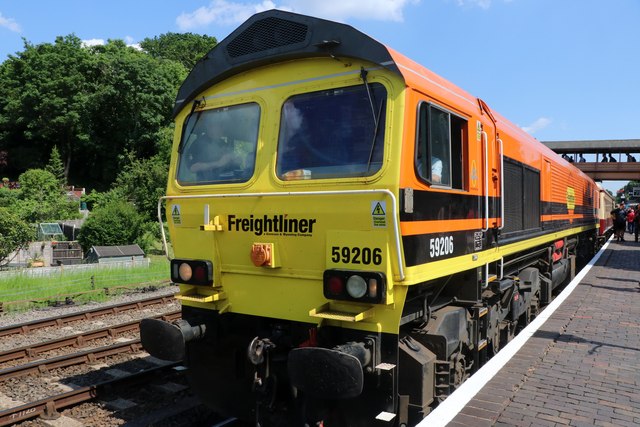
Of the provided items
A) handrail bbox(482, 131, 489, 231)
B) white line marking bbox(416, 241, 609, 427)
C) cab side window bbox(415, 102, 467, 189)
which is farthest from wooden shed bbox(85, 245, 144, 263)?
cab side window bbox(415, 102, 467, 189)

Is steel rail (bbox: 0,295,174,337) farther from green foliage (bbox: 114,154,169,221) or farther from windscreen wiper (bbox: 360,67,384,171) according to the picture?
green foliage (bbox: 114,154,169,221)

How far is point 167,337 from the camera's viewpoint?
434 centimetres

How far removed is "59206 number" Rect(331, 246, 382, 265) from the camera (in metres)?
3.64

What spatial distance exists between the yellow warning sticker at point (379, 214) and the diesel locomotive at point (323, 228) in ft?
0.03

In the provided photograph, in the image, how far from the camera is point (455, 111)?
4492mm

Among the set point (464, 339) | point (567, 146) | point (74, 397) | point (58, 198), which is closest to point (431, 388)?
point (464, 339)

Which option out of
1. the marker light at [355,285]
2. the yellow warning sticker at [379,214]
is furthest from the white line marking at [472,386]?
the yellow warning sticker at [379,214]

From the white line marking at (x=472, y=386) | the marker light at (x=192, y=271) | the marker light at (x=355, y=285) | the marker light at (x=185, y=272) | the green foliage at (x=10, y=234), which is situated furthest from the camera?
the green foliage at (x=10, y=234)

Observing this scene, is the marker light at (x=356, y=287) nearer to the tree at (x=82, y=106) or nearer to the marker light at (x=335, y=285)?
the marker light at (x=335, y=285)

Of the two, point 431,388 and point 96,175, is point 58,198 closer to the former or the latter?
point 96,175

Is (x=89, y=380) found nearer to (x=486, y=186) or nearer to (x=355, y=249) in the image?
(x=355, y=249)

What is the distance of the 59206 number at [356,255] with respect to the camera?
12.0 feet

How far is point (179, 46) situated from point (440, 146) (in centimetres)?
7429

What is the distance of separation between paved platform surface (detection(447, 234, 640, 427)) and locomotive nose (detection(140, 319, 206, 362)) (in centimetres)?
230
